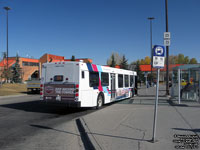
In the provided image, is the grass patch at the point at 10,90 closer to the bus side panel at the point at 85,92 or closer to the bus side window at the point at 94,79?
the bus side window at the point at 94,79

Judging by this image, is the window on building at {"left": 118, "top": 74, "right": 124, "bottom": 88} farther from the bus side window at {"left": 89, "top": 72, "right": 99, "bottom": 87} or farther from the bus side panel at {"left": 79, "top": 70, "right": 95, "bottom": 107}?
the bus side panel at {"left": 79, "top": 70, "right": 95, "bottom": 107}

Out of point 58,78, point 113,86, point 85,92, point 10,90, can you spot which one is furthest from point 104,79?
point 10,90

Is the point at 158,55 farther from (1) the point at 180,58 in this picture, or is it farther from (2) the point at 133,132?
(1) the point at 180,58

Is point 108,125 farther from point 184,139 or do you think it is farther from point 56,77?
point 56,77

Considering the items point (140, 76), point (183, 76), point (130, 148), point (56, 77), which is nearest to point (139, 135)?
point (130, 148)

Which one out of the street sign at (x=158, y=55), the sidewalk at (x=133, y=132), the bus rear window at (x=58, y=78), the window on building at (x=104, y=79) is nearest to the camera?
the sidewalk at (x=133, y=132)

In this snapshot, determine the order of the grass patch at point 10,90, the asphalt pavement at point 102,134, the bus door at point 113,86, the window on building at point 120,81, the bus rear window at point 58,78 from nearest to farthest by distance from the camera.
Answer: the asphalt pavement at point 102,134 < the bus rear window at point 58,78 < the bus door at point 113,86 < the window on building at point 120,81 < the grass patch at point 10,90

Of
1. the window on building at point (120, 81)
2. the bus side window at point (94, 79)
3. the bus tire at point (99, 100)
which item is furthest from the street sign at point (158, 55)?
the window on building at point (120, 81)

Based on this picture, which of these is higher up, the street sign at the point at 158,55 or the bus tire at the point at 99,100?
the street sign at the point at 158,55

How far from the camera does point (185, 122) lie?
281 inches

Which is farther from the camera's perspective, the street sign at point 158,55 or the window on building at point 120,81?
the window on building at point 120,81

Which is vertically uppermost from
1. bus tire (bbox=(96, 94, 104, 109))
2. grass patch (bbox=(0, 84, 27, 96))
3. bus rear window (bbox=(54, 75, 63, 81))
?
bus rear window (bbox=(54, 75, 63, 81))

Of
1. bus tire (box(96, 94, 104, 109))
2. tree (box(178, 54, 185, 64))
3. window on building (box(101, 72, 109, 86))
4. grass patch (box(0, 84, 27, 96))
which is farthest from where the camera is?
tree (box(178, 54, 185, 64))

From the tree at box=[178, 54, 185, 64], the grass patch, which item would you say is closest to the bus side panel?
the grass patch
